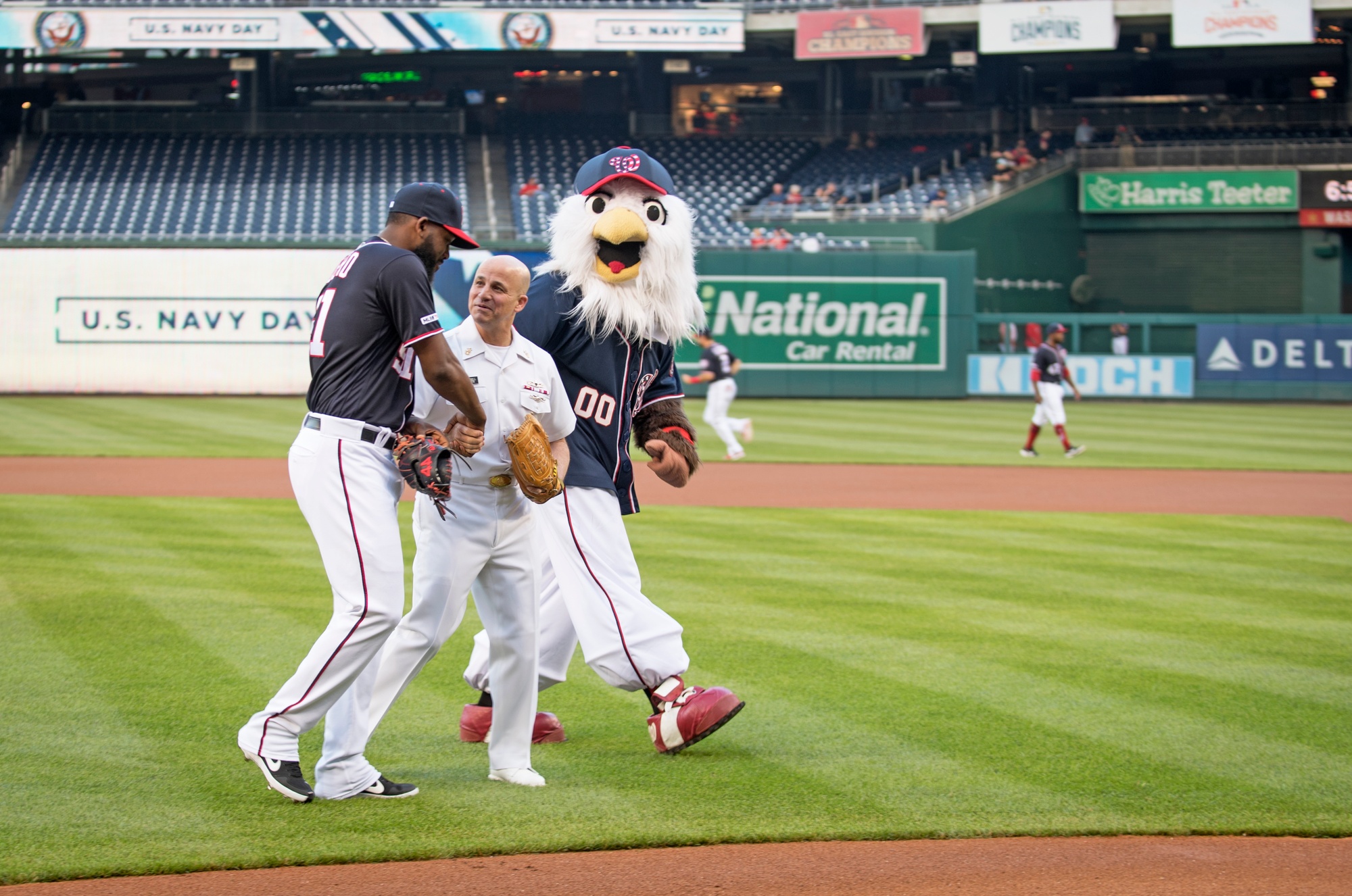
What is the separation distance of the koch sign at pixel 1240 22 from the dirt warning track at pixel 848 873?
3322 cm

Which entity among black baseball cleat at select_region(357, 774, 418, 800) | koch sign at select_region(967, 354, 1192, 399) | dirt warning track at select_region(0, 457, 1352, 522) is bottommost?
koch sign at select_region(967, 354, 1192, 399)

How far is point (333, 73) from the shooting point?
39.6m

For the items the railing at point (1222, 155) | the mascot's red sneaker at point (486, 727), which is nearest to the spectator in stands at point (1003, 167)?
the railing at point (1222, 155)

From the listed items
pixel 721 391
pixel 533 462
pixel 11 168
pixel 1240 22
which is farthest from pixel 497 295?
pixel 11 168

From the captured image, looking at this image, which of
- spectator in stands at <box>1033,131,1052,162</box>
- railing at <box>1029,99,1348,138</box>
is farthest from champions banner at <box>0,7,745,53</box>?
railing at <box>1029,99,1348,138</box>

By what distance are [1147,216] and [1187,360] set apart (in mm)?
7688

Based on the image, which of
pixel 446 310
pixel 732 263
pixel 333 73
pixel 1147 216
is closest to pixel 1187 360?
pixel 1147 216

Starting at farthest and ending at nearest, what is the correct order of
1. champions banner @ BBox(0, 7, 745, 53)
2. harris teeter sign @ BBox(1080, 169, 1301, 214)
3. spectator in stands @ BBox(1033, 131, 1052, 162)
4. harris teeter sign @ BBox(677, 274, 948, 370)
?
1. spectator in stands @ BBox(1033, 131, 1052, 162)
2. harris teeter sign @ BBox(1080, 169, 1301, 214)
3. champions banner @ BBox(0, 7, 745, 53)
4. harris teeter sign @ BBox(677, 274, 948, 370)

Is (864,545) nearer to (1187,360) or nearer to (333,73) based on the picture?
(1187,360)

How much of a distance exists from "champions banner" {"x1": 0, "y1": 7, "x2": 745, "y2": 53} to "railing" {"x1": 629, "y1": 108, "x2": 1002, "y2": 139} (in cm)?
470

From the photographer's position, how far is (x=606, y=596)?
4.59 m

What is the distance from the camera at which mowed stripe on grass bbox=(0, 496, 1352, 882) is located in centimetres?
399

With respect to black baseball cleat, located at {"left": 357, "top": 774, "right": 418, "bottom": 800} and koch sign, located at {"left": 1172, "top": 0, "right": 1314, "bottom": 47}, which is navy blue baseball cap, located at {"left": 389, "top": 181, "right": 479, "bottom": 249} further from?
koch sign, located at {"left": 1172, "top": 0, "right": 1314, "bottom": 47}

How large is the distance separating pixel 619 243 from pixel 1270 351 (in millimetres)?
27611
